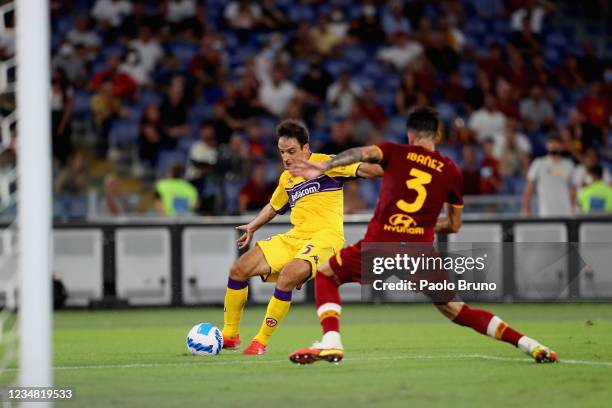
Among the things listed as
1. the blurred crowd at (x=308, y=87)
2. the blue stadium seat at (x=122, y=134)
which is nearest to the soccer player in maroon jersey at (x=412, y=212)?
the blurred crowd at (x=308, y=87)

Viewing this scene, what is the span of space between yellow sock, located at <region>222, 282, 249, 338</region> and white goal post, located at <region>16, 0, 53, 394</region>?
166 inches

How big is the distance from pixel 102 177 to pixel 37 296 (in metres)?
12.8

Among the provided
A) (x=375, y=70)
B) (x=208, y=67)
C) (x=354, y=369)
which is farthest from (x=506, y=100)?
(x=354, y=369)

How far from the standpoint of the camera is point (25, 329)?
17.3 ft

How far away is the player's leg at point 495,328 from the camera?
7.95 m

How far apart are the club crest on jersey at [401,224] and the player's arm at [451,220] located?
369 mm

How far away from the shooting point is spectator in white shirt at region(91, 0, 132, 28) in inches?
800

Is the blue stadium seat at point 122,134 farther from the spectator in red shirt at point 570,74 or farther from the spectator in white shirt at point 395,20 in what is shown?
the spectator in red shirt at point 570,74

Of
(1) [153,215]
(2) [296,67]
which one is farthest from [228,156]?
(2) [296,67]

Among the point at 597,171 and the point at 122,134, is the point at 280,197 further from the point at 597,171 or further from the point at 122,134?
the point at 122,134

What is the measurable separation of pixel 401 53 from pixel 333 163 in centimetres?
1425

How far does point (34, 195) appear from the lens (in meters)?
5.22

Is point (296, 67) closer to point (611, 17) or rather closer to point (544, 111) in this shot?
point (544, 111)

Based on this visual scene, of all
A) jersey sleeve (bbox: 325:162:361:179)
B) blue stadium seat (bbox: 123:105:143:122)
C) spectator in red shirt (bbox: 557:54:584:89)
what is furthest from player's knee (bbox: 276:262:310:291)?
spectator in red shirt (bbox: 557:54:584:89)
